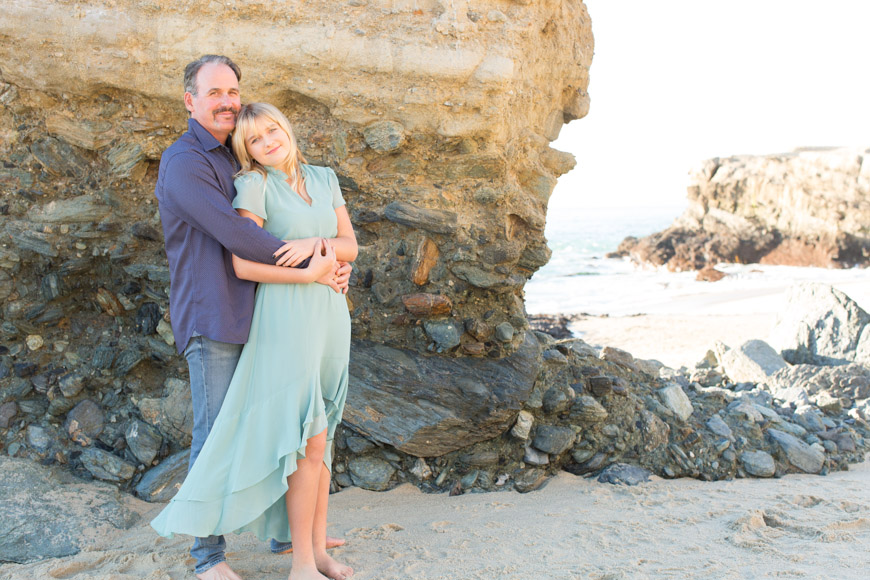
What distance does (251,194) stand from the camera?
2.84m

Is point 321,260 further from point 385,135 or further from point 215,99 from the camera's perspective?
point 385,135

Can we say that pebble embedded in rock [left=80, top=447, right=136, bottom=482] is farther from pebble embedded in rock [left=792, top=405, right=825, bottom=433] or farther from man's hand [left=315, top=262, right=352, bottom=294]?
pebble embedded in rock [left=792, top=405, right=825, bottom=433]

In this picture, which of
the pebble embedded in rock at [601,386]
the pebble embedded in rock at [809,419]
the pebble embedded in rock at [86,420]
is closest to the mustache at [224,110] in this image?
the pebble embedded in rock at [86,420]

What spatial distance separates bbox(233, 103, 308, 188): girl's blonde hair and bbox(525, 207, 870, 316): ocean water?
10.0 m

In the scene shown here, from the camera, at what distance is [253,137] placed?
290cm

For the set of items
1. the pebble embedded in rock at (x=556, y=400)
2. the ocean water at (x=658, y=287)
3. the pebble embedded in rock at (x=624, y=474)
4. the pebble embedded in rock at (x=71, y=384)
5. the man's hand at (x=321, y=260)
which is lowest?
the ocean water at (x=658, y=287)

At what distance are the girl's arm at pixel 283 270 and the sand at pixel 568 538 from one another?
4.39ft

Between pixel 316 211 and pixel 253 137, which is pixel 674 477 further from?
pixel 253 137

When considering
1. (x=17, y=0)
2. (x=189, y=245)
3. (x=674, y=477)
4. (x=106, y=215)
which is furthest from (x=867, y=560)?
(x=17, y=0)

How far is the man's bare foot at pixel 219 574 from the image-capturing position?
9.57 ft

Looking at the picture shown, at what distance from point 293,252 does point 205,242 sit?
0.36 metres

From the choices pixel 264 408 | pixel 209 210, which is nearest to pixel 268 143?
pixel 209 210

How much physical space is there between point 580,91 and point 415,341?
244cm

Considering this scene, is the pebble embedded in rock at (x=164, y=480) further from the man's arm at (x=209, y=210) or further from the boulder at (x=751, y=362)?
the boulder at (x=751, y=362)
